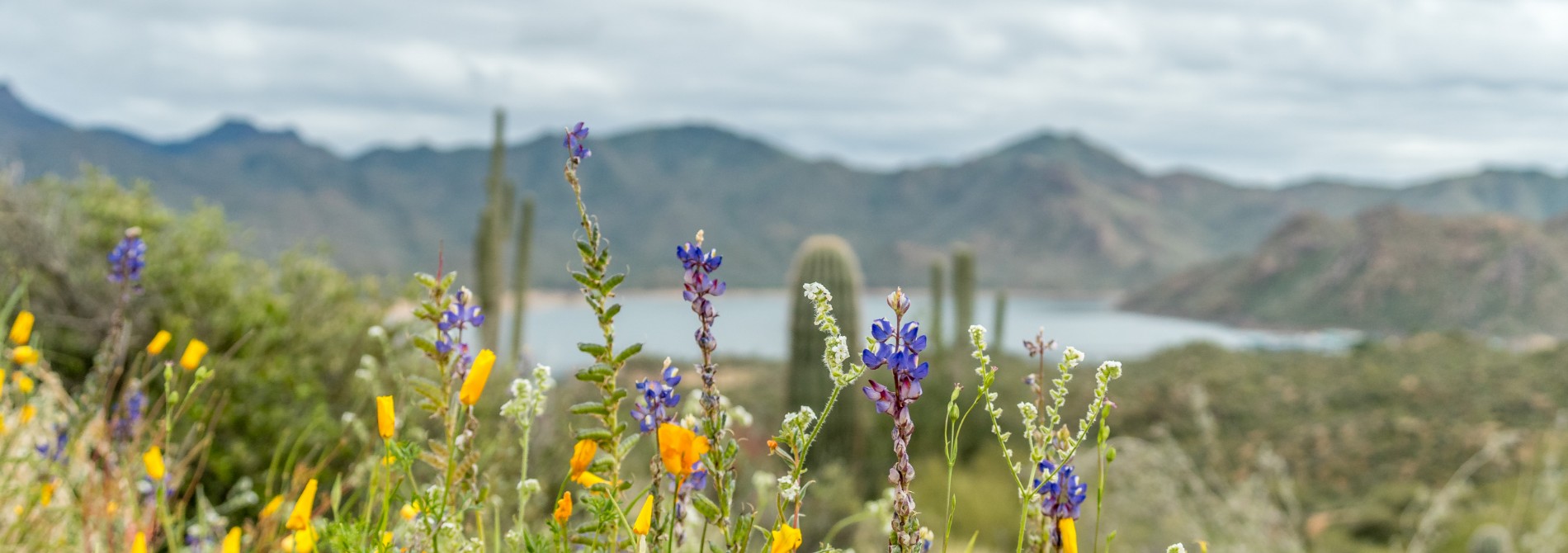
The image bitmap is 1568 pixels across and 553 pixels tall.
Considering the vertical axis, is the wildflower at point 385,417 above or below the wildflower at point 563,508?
above

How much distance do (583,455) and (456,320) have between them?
26cm

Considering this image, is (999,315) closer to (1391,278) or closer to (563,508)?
(563,508)

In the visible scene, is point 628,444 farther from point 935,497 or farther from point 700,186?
point 700,186

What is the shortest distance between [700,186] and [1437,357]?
557ft

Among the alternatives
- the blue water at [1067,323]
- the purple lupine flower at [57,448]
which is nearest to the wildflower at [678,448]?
the purple lupine flower at [57,448]

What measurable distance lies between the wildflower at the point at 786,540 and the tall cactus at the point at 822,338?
30.8ft

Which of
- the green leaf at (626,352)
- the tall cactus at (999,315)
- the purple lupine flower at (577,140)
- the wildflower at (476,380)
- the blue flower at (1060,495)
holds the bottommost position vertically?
the tall cactus at (999,315)

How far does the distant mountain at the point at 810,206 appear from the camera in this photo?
123 metres

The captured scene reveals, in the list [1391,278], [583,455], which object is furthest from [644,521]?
[1391,278]

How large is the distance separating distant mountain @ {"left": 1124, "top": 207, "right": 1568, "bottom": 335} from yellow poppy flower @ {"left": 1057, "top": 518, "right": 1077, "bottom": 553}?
65064mm

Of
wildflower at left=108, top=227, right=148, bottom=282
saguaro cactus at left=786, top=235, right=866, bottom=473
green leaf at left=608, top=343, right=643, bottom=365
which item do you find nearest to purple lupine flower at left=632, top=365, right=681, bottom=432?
green leaf at left=608, top=343, right=643, bottom=365

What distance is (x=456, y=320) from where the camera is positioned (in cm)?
127

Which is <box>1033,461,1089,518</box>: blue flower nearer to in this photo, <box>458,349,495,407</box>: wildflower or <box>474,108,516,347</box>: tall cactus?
<box>458,349,495,407</box>: wildflower

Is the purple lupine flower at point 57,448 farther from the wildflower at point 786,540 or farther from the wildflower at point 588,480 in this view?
the wildflower at point 786,540
